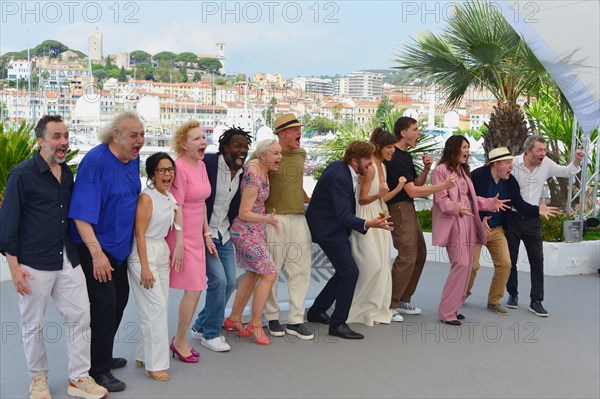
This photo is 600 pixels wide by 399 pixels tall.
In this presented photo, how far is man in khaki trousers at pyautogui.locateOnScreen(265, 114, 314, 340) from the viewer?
4863mm

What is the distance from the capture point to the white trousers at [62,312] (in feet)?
11.5

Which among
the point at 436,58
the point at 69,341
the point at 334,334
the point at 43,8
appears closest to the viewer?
the point at 69,341

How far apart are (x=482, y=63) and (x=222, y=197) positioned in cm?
616

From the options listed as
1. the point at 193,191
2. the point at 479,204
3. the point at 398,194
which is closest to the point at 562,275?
the point at 479,204

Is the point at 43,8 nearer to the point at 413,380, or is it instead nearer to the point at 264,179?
the point at 264,179

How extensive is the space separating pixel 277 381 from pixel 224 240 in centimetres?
94

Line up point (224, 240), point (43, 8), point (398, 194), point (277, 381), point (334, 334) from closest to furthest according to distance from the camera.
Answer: point (277, 381) → point (224, 240) → point (334, 334) → point (398, 194) → point (43, 8)

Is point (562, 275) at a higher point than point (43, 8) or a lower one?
lower

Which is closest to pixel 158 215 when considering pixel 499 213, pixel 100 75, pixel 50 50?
pixel 499 213

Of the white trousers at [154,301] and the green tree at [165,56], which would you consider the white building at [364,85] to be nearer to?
the green tree at [165,56]

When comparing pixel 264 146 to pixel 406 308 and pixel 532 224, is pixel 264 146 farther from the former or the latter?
pixel 532 224

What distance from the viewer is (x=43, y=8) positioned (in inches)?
278

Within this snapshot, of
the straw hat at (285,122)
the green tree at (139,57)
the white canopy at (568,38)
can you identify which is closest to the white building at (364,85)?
the green tree at (139,57)

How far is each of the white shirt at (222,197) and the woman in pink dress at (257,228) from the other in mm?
78
